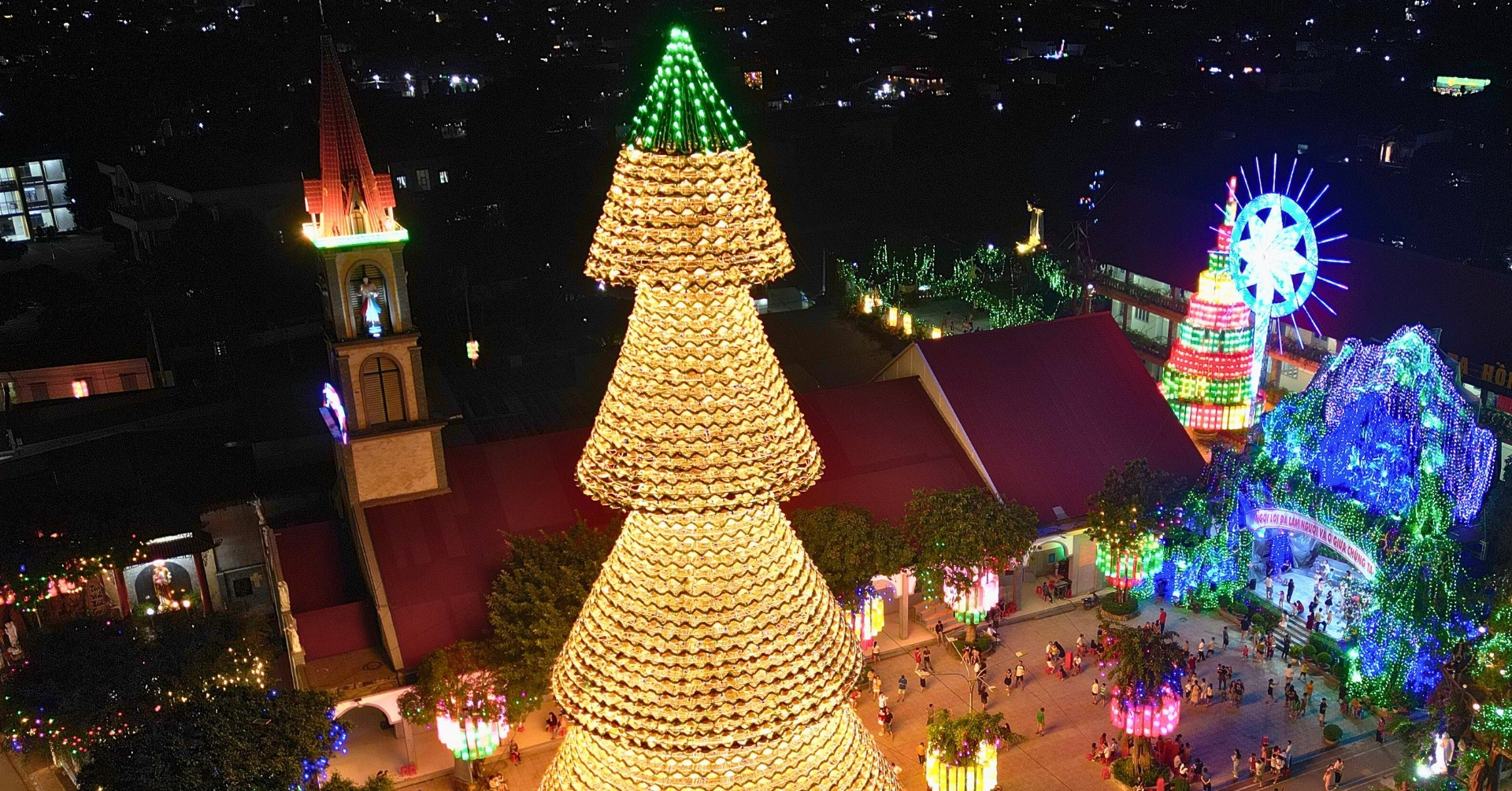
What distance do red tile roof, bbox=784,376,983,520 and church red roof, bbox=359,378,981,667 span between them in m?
0.03

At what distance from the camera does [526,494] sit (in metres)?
31.1

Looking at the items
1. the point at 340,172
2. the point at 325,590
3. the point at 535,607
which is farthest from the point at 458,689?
the point at 340,172

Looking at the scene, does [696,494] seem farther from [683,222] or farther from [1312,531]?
[1312,531]

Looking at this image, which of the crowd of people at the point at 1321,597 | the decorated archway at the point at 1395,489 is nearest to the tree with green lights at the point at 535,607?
the decorated archway at the point at 1395,489

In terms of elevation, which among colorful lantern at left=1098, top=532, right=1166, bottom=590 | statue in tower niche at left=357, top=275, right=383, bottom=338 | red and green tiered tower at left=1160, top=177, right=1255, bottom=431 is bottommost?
colorful lantern at left=1098, top=532, right=1166, bottom=590

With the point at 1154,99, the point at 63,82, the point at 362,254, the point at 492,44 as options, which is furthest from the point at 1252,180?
the point at 492,44

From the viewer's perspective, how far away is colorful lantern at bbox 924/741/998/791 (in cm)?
2531

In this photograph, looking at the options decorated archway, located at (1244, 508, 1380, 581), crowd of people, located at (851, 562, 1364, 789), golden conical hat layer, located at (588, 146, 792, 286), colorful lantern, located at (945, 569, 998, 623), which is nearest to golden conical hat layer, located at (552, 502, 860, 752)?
golden conical hat layer, located at (588, 146, 792, 286)

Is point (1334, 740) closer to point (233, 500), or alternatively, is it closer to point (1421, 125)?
point (233, 500)

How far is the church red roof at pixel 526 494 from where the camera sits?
2870 centimetres

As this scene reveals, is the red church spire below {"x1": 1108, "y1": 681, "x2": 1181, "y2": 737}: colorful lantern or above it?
above

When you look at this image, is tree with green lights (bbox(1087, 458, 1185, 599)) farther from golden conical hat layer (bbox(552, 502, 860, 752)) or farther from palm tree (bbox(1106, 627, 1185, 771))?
golden conical hat layer (bbox(552, 502, 860, 752))

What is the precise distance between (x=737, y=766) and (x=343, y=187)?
2012 centimetres

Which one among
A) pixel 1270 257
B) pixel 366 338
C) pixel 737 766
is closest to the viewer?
pixel 737 766
